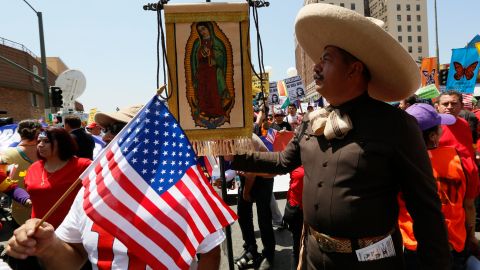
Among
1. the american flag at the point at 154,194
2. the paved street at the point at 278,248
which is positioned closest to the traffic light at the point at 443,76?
the paved street at the point at 278,248

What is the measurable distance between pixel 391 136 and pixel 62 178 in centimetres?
271

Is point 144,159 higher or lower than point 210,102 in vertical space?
lower

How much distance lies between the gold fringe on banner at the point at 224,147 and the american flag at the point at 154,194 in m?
0.56

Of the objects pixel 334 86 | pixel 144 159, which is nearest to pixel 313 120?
pixel 334 86

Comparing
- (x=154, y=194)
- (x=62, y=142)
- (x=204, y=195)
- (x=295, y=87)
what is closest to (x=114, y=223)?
(x=154, y=194)

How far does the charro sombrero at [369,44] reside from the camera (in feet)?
6.05

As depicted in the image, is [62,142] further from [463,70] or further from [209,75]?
[463,70]

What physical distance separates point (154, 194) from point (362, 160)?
0.96 meters

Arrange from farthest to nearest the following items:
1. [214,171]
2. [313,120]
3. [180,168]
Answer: [214,171]
[313,120]
[180,168]

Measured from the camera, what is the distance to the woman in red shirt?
10.5 feet

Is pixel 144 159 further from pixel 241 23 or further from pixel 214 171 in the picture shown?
pixel 214 171

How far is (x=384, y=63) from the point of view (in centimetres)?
192

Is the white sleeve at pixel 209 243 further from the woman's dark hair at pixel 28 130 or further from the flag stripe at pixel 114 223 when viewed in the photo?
the woman's dark hair at pixel 28 130

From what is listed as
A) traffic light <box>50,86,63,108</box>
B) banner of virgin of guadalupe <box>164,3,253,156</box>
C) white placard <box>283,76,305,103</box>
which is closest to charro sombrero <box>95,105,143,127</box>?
banner of virgin of guadalupe <box>164,3,253,156</box>
